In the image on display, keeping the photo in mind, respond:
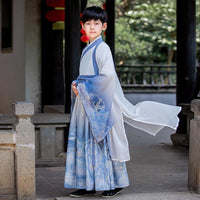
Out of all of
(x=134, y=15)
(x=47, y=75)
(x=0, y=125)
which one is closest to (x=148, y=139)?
(x=47, y=75)

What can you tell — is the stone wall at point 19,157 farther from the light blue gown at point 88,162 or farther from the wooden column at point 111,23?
the wooden column at point 111,23

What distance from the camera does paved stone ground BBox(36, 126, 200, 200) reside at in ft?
15.8

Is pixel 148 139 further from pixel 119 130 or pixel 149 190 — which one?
pixel 119 130

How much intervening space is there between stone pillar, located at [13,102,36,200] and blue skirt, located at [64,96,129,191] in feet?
1.11

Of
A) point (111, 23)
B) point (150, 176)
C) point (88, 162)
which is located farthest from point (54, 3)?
point (88, 162)

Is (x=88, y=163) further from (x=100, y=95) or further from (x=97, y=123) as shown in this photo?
(x=100, y=95)

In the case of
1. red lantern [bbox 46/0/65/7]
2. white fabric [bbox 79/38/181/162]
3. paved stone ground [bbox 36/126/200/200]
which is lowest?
paved stone ground [bbox 36/126/200/200]

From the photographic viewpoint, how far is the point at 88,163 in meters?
4.47

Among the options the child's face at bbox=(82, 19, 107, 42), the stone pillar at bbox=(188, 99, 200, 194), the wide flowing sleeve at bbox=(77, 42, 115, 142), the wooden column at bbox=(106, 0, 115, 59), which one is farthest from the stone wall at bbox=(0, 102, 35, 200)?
the wooden column at bbox=(106, 0, 115, 59)

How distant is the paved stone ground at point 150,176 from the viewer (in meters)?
4.81

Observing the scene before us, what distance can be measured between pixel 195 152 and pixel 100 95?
1173mm

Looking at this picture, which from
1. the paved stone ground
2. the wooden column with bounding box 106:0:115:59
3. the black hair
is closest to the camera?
the black hair

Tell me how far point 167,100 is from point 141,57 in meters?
5.22

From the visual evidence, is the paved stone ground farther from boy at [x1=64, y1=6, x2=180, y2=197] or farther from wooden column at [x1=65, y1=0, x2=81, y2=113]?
wooden column at [x1=65, y1=0, x2=81, y2=113]
